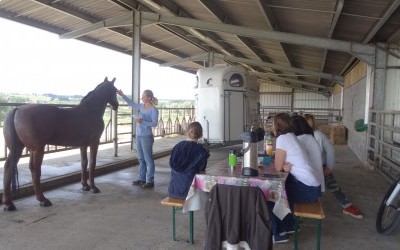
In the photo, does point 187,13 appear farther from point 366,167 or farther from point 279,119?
point 279,119

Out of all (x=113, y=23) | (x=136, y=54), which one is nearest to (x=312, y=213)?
(x=136, y=54)

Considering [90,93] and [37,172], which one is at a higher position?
[90,93]

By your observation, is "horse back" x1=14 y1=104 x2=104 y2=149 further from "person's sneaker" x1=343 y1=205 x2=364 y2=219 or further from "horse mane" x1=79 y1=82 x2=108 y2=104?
"person's sneaker" x1=343 y1=205 x2=364 y2=219

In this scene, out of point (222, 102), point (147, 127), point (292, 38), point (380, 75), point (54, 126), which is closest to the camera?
point (54, 126)

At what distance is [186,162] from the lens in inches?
151

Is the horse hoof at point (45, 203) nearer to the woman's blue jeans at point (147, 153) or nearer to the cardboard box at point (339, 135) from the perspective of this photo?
the woman's blue jeans at point (147, 153)

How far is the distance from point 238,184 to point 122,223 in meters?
2.00

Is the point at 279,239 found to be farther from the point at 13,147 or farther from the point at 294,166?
the point at 13,147

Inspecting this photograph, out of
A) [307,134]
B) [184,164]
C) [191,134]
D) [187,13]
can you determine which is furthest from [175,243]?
[187,13]

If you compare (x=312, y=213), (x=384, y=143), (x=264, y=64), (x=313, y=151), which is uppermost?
(x=264, y=64)

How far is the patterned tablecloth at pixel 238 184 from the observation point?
3.10 m

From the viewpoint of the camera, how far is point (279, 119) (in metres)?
3.76

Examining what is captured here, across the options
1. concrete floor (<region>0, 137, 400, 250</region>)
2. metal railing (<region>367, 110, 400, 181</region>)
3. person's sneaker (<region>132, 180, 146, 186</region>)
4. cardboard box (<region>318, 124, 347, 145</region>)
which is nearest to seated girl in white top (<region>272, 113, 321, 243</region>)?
concrete floor (<region>0, 137, 400, 250</region>)

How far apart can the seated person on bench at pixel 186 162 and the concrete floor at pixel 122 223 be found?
2.04 feet
